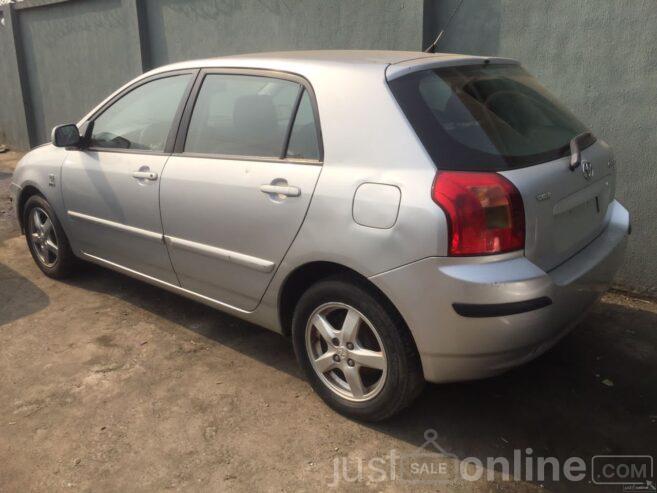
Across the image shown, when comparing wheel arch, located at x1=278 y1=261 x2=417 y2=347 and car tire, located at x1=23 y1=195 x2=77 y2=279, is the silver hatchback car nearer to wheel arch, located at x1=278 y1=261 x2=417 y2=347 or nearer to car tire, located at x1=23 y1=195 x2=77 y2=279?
wheel arch, located at x1=278 y1=261 x2=417 y2=347

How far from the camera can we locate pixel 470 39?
4.87m

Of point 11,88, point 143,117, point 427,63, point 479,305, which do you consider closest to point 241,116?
point 143,117

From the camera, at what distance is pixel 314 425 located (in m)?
2.98

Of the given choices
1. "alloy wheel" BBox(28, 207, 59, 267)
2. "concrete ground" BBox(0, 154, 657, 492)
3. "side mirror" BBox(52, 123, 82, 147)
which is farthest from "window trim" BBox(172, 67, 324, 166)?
"alloy wheel" BBox(28, 207, 59, 267)

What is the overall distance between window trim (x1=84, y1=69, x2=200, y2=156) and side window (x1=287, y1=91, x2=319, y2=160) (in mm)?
905

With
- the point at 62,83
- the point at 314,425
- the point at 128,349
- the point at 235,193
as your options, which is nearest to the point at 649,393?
the point at 314,425

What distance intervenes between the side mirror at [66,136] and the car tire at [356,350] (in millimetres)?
2112

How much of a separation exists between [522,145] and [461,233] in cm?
57

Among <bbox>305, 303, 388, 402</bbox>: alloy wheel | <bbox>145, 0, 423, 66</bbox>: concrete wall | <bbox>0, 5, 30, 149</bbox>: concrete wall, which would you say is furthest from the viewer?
<bbox>0, 5, 30, 149</bbox>: concrete wall

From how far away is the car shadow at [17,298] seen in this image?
14.2 ft

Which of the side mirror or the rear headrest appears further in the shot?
the side mirror

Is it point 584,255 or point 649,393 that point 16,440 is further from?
point 649,393

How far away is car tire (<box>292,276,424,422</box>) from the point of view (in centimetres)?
270

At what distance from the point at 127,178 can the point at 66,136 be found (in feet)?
2.10
